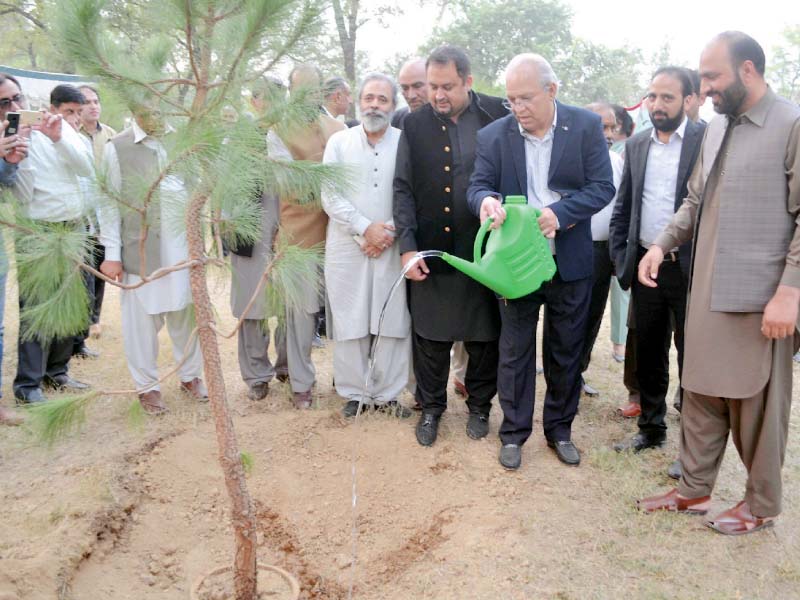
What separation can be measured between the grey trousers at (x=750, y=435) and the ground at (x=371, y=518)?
165 millimetres

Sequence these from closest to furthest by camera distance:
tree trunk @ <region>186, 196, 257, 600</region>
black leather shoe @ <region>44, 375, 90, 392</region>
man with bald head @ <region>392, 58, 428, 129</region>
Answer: tree trunk @ <region>186, 196, 257, 600</region> → man with bald head @ <region>392, 58, 428, 129</region> → black leather shoe @ <region>44, 375, 90, 392</region>

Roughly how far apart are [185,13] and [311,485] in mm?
1915

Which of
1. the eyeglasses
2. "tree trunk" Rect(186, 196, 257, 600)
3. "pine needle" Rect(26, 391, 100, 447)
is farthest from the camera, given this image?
the eyeglasses

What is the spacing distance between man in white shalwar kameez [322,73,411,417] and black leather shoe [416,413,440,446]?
9.1 inches

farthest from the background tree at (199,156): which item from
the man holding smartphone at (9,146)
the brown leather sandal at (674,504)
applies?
the brown leather sandal at (674,504)

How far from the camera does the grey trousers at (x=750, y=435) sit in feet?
7.93

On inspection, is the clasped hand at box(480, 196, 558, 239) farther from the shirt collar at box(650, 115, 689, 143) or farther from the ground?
the ground

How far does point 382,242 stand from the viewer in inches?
131

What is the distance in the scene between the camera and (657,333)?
3.28 meters

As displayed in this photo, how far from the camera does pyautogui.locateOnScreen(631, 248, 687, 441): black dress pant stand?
3.16 m

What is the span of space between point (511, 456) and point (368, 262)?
1.13 m

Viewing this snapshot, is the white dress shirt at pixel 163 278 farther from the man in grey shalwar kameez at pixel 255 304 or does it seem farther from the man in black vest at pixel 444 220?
the man in black vest at pixel 444 220

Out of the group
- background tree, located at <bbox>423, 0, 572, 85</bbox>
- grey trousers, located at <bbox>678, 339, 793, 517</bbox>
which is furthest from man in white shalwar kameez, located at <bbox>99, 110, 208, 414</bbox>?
background tree, located at <bbox>423, 0, 572, 85</bbox>

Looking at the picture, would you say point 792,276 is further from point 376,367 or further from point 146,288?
point 146,288
